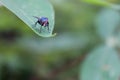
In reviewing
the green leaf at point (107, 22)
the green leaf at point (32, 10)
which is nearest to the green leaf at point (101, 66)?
the green leaf at point (107, 22)

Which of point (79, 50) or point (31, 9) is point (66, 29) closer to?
point (79, 50)

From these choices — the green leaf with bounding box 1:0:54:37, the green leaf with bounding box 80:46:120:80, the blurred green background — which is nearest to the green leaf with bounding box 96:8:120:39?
the blurred green background

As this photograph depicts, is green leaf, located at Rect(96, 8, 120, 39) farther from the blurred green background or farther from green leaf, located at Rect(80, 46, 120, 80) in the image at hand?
green leaf, located at Rect(80, 46, 120, 80)

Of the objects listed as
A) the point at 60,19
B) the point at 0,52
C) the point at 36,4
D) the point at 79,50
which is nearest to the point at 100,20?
the point at 79,50

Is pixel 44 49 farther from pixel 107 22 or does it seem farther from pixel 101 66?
pixel 101 66

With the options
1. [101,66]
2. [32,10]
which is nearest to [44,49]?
[101,66]

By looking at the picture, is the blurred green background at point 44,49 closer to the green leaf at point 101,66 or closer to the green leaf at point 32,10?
the green leaf at point 101,66

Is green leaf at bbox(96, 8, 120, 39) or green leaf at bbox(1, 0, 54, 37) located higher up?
green leaf at bbox(96, 8, 120, 39)
